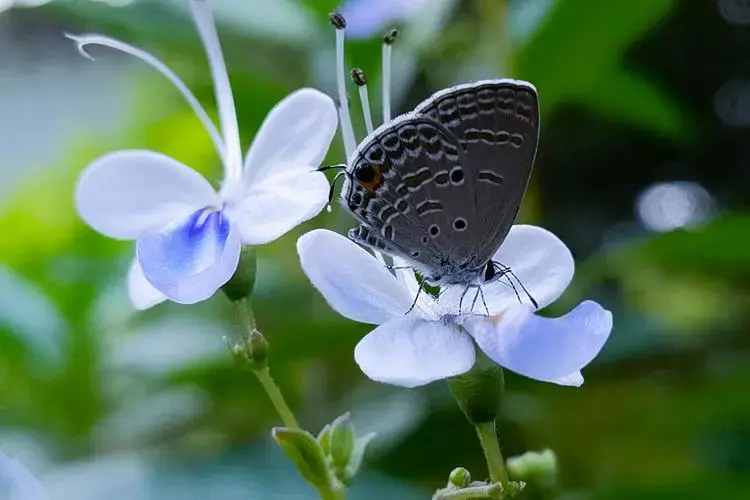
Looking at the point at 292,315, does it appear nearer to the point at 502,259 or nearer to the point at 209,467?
the point at 209,467

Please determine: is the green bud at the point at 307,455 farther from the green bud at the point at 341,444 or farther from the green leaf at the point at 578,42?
the green leaf at the point at 578,42

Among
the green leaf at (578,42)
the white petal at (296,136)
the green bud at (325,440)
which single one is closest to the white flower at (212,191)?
the white petal at (296,136)

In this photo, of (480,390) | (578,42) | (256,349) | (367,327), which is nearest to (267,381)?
(256,349)

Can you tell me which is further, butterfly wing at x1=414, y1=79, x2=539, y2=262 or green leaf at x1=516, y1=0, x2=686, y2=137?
green leaf at x1=516, y1=0, x2=686, y2=137

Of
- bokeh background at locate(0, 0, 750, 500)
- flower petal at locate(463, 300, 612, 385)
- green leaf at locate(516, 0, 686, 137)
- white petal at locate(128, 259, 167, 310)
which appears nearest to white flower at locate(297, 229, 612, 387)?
flower petal at locate(463, 300, 612, 385)

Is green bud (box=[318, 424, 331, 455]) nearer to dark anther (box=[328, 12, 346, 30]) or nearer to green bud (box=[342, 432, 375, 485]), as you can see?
green bud (box=[342, 432, 375, 485])
